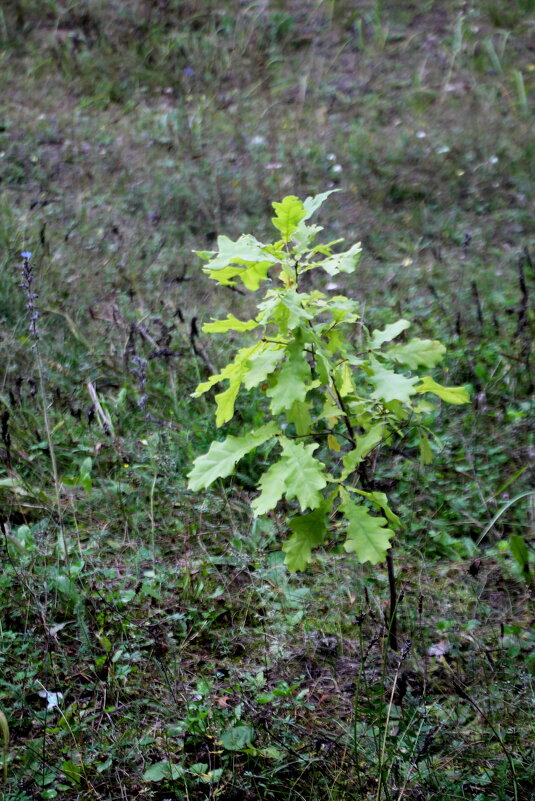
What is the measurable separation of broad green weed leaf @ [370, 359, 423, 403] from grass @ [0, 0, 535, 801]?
1.37ft

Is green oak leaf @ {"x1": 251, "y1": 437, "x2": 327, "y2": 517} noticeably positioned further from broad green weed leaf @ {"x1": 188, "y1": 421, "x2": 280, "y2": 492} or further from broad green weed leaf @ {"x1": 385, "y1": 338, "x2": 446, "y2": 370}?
broad green weed leaf @ {"x1": 385, "y1": 338, "x2": 446, "y2": 370}

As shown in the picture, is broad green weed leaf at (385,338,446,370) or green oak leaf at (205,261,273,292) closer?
green oak leaf at (205,261,273,292)

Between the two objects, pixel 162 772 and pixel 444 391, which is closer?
pixel 162 772

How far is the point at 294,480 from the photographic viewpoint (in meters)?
1.94

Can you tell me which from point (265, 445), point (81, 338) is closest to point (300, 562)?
point (265, 445)

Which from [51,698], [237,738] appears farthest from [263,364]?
[51,698]

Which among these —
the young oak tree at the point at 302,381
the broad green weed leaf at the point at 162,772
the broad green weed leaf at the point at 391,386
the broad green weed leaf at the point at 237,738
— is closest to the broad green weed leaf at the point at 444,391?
the young oak tree at the point at 302,381

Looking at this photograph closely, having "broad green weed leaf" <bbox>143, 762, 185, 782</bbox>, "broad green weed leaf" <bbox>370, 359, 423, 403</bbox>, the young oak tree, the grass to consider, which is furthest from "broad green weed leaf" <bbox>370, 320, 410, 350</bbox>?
"broad green weed leaf" <bbox>143, 762, 185, 782</bbox>

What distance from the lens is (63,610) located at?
251 cm

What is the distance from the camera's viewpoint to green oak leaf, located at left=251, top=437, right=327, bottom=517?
A: 74.8 inches

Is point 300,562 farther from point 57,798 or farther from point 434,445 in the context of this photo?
point 434,445

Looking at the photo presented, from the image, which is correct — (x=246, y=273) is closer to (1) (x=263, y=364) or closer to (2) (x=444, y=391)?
(1) (x=263, y=364)

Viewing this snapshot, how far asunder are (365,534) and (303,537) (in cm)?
18

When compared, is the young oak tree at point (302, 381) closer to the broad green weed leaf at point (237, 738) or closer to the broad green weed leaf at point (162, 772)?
the broad green weed leaf at point (237, 738)
